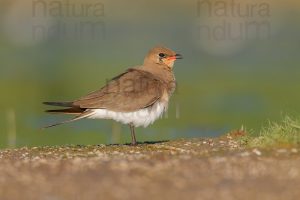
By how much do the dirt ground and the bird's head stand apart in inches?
96.7

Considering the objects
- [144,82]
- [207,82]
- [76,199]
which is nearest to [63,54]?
[207,82]

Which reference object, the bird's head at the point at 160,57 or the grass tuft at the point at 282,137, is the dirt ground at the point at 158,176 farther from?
the bird's head at the point at 160,57

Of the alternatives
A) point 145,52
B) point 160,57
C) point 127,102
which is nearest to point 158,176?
point 127,102

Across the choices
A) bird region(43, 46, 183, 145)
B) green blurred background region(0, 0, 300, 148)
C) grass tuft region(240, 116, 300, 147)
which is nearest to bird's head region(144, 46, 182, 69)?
bird region(43, 46, 183, 145)

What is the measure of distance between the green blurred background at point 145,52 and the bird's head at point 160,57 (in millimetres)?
2420

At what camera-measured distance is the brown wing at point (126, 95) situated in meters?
11.8

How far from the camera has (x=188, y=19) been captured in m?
31.2

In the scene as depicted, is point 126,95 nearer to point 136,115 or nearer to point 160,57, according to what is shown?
point 136,115

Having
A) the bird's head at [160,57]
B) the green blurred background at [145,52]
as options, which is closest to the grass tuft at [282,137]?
the bird's head at [160,57]

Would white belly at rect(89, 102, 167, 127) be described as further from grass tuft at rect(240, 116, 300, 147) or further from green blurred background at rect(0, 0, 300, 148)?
green blurred background at rect(0, 0, 300, 148)

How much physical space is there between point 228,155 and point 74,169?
4.76ft

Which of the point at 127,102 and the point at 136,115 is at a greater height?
the point at 127,102

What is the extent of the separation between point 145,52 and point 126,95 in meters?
13.5

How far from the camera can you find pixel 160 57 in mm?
12906
